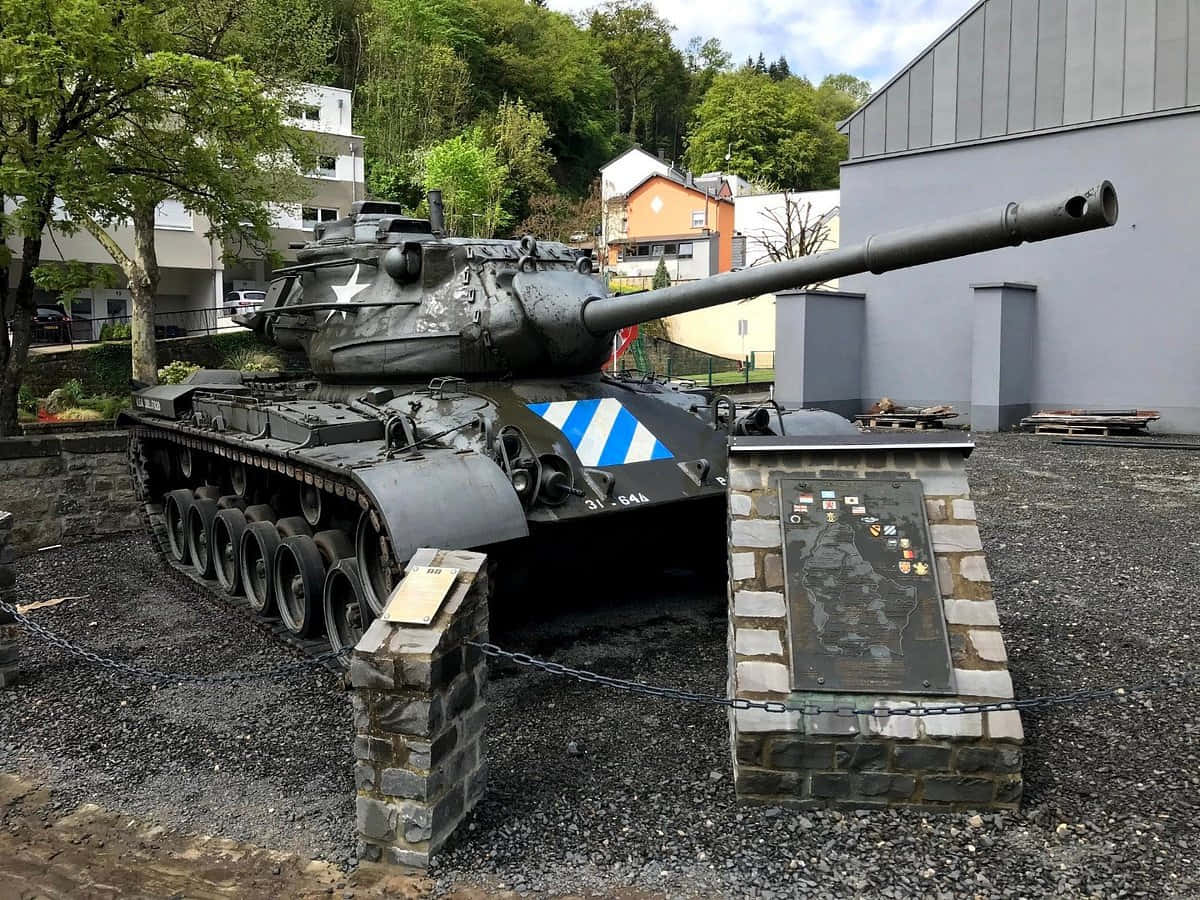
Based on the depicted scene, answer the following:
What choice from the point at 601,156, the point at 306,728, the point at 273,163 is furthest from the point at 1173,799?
the point at 601,156

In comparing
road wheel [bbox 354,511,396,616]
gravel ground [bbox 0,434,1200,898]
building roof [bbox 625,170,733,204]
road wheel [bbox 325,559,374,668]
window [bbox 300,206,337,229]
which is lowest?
gravel ground [bbox 0,434,1200,898]

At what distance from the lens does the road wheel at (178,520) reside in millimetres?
9336

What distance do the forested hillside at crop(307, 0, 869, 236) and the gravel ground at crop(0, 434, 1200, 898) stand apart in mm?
24596

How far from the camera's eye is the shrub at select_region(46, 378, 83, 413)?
19.2 meters

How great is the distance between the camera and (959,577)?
179 inches

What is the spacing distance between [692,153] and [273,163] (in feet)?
126

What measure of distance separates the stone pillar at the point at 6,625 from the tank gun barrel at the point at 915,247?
4.41m

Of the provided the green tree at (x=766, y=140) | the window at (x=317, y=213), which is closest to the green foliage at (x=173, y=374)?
the window at (x=317, y=213)

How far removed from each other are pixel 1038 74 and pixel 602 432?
51.2ft

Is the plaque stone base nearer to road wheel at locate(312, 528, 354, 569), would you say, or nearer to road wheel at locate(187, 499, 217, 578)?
road wheel at locate(312, 528, 354, 569)

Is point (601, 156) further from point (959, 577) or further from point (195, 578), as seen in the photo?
point (959, 577)

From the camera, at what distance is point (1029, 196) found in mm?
18297

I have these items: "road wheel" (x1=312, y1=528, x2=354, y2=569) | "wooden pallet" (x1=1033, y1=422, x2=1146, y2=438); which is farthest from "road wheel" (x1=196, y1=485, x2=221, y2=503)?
"wooden pallet" (x1=1033, y1=422, x2=1146, y2=438)

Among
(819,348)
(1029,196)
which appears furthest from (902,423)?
(1029,196)
